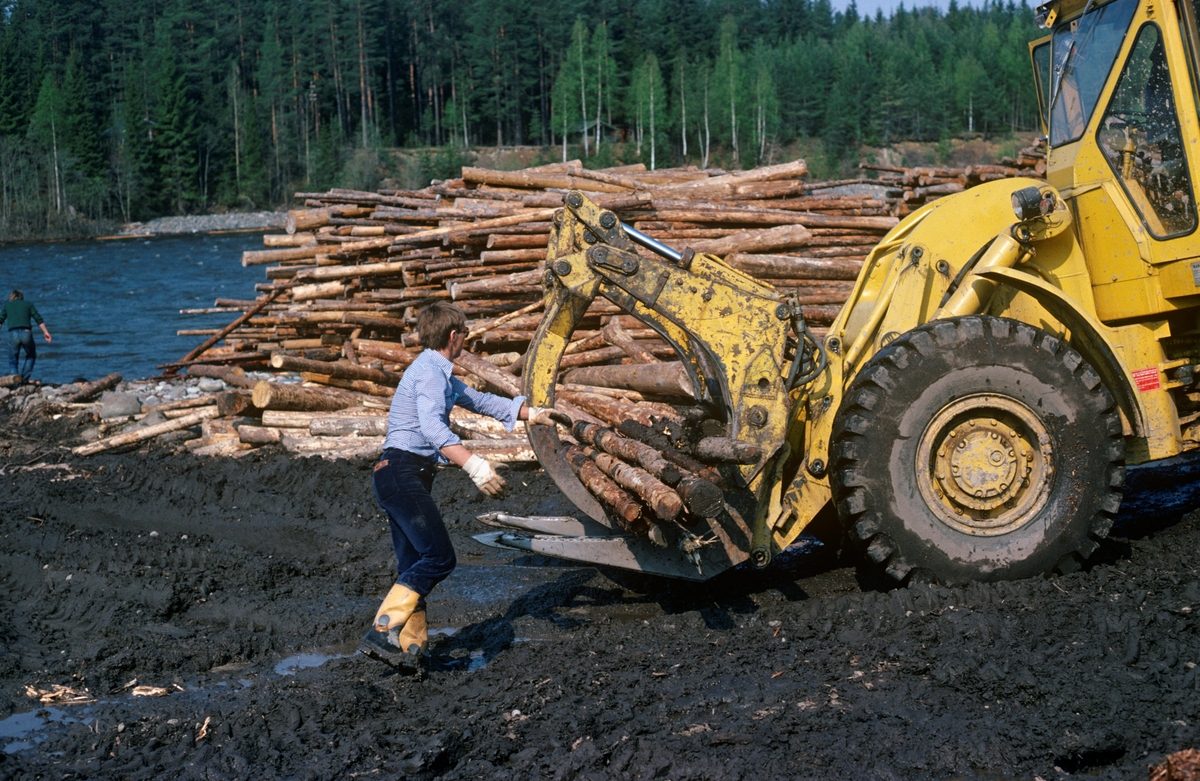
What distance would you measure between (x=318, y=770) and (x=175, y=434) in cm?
838

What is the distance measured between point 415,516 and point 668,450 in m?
1.54

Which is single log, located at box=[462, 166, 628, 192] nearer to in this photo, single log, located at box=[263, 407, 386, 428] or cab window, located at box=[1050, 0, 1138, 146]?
single log, located at box=[263, 407, 386, 428]

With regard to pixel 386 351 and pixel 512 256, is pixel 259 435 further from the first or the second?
pixel 512 256

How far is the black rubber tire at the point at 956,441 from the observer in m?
5.91

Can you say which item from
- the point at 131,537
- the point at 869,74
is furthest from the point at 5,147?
the point at 131,537

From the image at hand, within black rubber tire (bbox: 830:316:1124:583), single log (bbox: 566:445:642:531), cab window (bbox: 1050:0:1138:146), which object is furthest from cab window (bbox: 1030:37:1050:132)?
single log (bbox: 566:445:642:531)

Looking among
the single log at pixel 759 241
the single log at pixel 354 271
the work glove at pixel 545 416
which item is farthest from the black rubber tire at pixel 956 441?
the single log at pixel 354 271

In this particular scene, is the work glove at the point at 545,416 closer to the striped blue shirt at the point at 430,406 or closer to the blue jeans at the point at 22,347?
the striped blue shirt at the point at 430,406

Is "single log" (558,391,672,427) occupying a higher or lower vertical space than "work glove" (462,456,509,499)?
lower

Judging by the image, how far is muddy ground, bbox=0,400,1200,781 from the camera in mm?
4457

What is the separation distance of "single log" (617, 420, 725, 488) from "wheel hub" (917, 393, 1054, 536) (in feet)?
4.03

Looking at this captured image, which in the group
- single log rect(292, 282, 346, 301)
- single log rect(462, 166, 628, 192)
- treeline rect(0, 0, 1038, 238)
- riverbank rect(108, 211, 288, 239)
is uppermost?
treeline rect(0, 0, 1038, 238)

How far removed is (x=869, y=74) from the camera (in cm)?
10169

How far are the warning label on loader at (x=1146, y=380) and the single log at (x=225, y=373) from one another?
1094 cm
